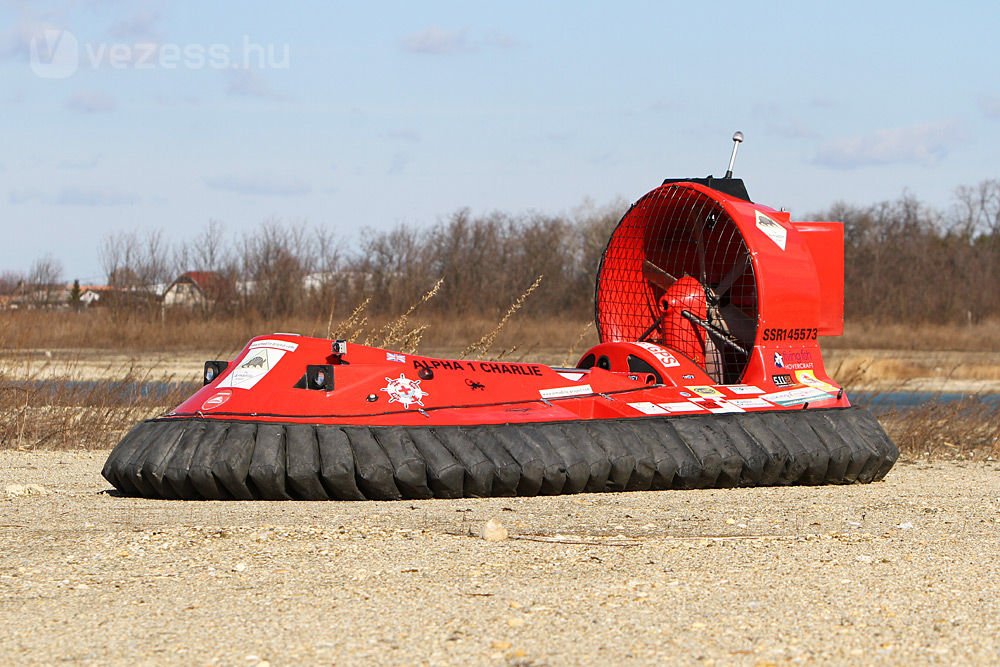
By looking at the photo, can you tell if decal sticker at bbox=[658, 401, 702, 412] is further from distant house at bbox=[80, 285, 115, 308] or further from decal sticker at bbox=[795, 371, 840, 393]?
distant house at bbox=[80, 285, 115, 308]

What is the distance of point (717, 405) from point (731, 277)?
3.16 feet

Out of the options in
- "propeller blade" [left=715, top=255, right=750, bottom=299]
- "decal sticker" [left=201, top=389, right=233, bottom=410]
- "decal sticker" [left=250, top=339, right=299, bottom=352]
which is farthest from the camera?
"propeller blade" [left=715, top=255, right=750, bottom=299]

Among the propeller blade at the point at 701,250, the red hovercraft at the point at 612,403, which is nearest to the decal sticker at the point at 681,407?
the red hovercraft at the point at 612,403

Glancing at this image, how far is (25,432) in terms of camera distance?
8656 mm

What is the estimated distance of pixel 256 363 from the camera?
19.6 feet

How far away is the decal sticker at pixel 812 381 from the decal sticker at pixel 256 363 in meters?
2.64

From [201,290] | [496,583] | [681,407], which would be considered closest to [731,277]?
[681,407]

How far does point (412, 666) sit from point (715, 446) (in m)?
3.36

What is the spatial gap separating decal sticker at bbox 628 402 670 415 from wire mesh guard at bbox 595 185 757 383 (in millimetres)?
910

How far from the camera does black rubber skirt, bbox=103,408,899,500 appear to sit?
18.1 feet

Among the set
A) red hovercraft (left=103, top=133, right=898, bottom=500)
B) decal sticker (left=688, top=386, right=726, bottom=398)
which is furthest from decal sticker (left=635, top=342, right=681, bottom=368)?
decal sticker (left=688, top=386, right=726, bottom=398)

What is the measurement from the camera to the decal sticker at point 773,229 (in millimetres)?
6941

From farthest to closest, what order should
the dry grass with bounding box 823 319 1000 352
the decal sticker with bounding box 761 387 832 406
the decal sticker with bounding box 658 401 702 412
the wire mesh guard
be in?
1. the dry grass with bounding box 823 319 1000 352
2. the wire mesh guard
3. the decal sticker with bounding box 761 387 832 406
4. the decal sticker with bounding box 658 401 702 412

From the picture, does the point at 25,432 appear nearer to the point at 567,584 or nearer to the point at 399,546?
the point at 399,546
